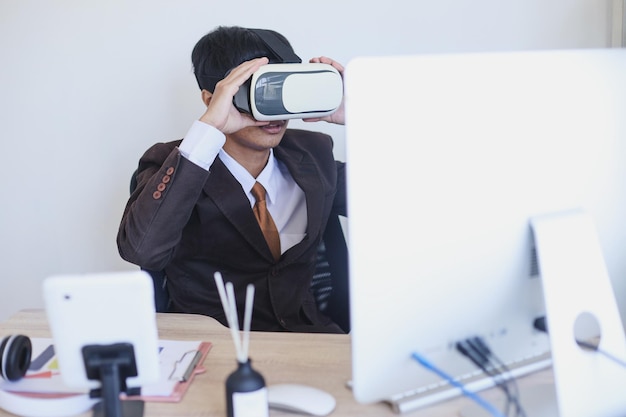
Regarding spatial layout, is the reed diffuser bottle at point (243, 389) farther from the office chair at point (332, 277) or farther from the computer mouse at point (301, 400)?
the office chair at point (332, 277)

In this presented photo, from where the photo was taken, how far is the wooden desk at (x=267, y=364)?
985 mm

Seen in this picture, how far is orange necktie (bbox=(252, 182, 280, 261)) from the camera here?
1.63 m

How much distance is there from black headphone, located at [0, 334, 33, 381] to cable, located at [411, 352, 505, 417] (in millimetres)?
594

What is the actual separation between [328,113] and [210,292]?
18.9 inches

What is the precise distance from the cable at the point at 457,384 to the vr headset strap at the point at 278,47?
0.89 metres

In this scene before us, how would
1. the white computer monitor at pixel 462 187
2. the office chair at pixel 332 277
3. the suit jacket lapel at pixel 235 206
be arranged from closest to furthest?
the white computer monitor at pixel 462 187, the suit jacket lapel at pixel 235 206, the office chair at pixel 332 277

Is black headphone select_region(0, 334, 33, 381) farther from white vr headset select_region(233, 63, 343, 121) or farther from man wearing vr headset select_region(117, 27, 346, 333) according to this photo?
white vr headset select_region(233, 63, 343, 121)

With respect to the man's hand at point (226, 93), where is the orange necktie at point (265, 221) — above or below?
below

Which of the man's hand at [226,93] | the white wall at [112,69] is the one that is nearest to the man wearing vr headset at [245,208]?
the man's hand at [226,93]

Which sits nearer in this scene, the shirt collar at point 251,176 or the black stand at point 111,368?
the black stand at point 111,368

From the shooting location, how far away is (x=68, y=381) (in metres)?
0.86

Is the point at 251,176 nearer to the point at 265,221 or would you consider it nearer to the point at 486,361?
the point at 265,221

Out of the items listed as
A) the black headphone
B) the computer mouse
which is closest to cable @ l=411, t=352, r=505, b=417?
the computer mouse

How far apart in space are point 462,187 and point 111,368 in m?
0.46
